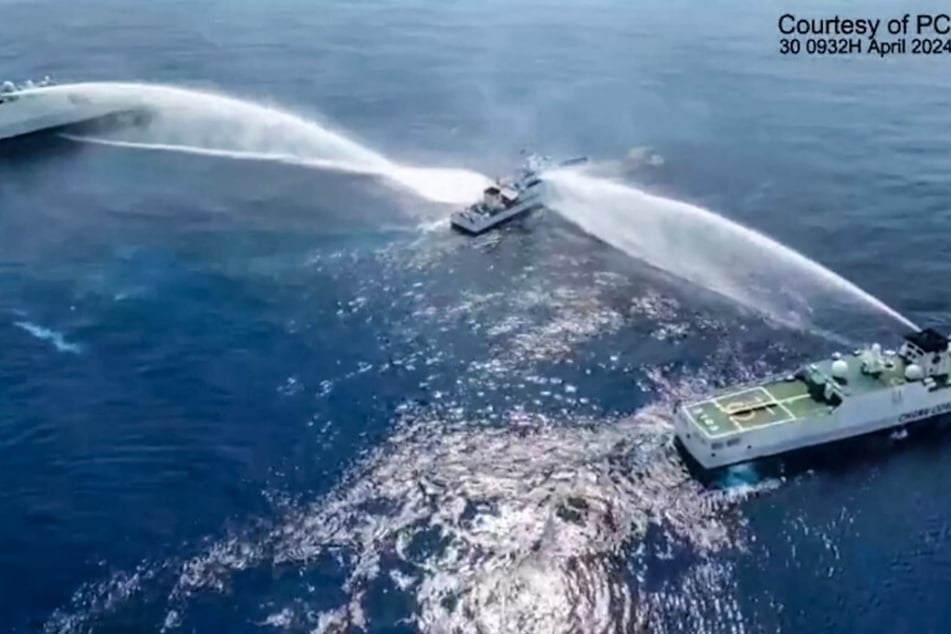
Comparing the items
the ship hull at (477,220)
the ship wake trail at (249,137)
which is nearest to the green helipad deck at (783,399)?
the ship hull at (477,220)

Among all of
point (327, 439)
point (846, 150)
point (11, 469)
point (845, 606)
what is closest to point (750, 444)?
point (845, 606)

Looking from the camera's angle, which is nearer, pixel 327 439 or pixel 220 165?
pixel 327 439

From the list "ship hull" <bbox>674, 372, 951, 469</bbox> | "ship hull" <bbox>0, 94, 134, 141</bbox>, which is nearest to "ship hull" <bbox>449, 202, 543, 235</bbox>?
"ship hull" <bbox>674, 372, 951, 469</bbox>

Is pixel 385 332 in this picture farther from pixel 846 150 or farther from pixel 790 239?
pixel 846 150

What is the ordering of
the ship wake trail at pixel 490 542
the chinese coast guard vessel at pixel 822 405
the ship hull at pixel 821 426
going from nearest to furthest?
the ship wake trail at pixel 490 542 < the ship hull at pixel 821 426 < the chinese coast guard vessel at pixel 822 405

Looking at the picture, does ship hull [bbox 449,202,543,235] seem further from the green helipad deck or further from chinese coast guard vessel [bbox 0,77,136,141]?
chinese coast guard vessel [bbox 0,77,136,141]

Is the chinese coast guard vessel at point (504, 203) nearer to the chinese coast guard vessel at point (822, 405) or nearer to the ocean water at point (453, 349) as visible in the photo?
the ocean water at point (453, 349)

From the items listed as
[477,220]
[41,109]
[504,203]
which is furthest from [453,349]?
[41,109]
